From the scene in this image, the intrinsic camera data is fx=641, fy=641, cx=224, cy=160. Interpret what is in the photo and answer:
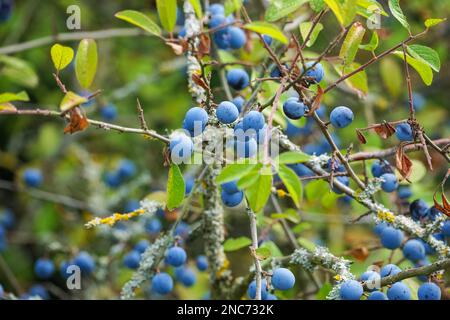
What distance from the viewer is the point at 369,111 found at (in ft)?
7.79

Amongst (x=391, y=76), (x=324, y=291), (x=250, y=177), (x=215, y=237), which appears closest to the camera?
(x=250, y=177)

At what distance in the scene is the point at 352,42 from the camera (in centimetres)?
121

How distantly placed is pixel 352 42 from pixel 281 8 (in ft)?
0.55

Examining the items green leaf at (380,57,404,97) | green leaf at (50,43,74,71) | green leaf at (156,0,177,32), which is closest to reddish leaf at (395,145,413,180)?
green leaf at (156,0,177,32)

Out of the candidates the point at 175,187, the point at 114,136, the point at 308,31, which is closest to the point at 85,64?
the point at 175,187

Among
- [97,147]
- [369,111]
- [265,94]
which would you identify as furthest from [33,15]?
[265,94]

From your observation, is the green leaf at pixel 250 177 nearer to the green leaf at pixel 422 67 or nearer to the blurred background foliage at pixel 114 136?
the green leaf at pixel 422 67

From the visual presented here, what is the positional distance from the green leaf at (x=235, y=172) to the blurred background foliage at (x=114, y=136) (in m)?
1.17

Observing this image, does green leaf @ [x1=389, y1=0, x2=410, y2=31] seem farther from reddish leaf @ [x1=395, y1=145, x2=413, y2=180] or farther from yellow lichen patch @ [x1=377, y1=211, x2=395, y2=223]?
yellow lichen patch @ [x1=377, y1=211, x2=395, y2=223]

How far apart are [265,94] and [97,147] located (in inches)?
66.5

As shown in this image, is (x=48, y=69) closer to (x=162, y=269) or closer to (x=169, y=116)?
(x=169, y=116)

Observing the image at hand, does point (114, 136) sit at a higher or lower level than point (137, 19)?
higher

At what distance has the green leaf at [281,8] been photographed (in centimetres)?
112

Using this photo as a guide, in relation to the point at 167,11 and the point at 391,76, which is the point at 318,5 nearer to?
the point at 167,11
